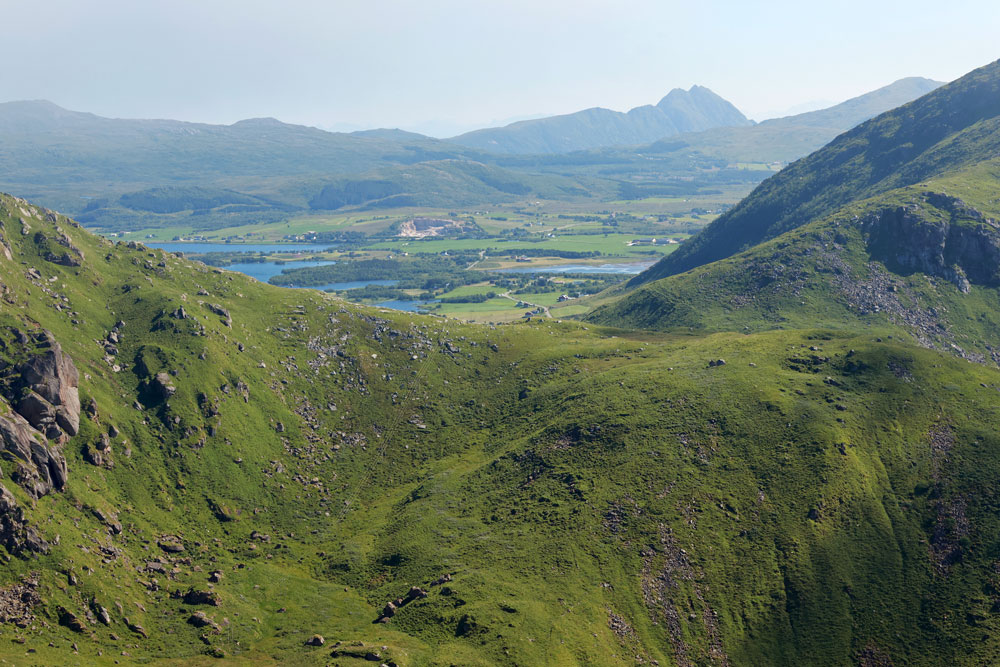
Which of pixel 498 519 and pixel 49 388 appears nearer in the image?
pixel 49 388

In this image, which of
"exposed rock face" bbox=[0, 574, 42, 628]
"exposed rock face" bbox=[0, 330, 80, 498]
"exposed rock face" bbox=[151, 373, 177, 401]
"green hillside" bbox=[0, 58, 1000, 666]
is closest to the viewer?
"exposed rock face" bbox=[0, 574, 42, 628]

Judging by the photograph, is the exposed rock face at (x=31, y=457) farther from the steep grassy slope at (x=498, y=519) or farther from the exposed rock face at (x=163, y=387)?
the exposed rock face at (x=163, y=387)

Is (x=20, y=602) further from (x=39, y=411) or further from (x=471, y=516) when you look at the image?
(x=471, y=516)

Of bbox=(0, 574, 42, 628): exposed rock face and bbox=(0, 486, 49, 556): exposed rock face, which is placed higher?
bbox=(0, 486, 49, 556): exposed rock face

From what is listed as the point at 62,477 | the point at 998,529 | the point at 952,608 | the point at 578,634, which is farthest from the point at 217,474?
the point at 998,529

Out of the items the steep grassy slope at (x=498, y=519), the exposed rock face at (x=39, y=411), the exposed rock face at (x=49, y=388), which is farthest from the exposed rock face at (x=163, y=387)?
the exposed rock face at (x=49, y=388)

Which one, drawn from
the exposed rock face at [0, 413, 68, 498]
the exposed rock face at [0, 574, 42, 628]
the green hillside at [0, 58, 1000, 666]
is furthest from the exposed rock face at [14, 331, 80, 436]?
the exposed rock face at [0, 574, 42, 628]

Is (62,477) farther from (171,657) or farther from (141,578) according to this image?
(171,657)

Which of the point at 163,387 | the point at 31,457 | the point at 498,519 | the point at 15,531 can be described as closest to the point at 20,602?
the point at 15,531

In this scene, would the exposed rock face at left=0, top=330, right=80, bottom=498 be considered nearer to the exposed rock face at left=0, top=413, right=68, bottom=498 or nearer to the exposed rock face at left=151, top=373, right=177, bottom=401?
the exposed rock face at left=0, top=413, right=68, bottom=498
